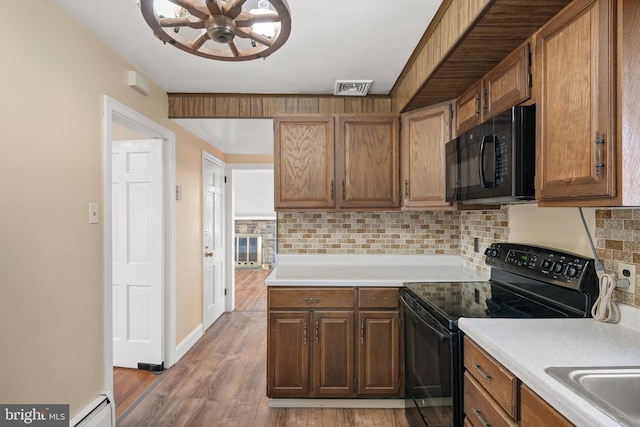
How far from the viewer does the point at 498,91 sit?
1.64m

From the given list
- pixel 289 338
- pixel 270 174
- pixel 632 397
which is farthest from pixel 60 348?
pixel 270 174

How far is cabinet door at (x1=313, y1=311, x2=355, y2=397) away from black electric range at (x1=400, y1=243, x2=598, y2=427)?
376mm

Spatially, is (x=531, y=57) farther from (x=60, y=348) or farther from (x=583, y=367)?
(x=60, y=348)

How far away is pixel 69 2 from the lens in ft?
5.30

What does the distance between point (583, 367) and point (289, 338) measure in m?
1.64

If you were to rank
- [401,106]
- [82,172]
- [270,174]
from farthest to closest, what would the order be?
[270,174] < [401,106] < [82,172]

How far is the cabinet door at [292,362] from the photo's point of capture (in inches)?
86.8

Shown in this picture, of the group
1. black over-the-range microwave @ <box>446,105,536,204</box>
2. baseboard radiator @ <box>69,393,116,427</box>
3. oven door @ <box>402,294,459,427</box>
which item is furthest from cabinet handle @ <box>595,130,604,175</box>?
→ baseboard radiator @ <box>69,393,116,427</box>

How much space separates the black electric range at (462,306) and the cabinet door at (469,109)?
2.49 ft

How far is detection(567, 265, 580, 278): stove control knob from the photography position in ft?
4.59

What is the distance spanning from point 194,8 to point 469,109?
5.26 ft

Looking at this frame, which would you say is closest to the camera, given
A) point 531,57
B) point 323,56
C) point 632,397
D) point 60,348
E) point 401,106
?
point 632,397

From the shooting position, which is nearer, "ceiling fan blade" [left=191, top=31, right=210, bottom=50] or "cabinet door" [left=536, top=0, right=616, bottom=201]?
"cabinet door" [left=536, top=0, right=616, bottom=201]

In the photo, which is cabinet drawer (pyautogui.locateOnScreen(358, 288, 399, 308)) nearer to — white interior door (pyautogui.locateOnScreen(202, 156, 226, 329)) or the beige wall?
the beige wall
